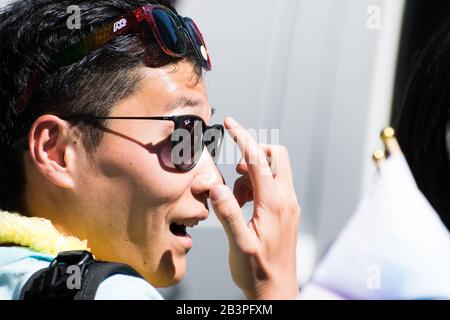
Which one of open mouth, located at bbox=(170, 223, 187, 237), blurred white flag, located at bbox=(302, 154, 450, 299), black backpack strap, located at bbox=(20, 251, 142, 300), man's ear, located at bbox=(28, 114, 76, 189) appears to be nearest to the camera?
black backpack strap, located at bbox=(20, 251, 142, 300)

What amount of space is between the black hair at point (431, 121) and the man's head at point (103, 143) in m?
0.59

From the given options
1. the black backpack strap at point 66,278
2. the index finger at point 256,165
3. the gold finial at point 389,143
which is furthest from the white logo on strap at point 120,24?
the gold finial at point 389,143

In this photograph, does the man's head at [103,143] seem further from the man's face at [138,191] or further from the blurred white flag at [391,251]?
the blurred white flag at [391,251]

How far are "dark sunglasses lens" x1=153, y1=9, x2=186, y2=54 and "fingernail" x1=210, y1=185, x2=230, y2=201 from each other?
395 mm

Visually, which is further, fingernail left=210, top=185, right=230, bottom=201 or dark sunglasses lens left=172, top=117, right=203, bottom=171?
dark sunglasses lens left=172, top=117, right=203, bottom=171

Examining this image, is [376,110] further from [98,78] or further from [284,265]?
[98,78]

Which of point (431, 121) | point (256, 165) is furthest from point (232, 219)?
point (431, 121)

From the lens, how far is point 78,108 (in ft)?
6.84

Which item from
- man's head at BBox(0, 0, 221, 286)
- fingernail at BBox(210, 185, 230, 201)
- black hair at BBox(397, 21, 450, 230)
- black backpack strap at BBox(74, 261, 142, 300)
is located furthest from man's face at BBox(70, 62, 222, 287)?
black hair at BBox(397, 21, 450, 230)

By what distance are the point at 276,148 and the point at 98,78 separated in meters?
0.52

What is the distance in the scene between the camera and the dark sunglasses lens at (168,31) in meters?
2.11

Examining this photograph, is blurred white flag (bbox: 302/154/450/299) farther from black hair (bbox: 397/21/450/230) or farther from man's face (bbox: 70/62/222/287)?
man's face (bbox: 70/62/222/287)

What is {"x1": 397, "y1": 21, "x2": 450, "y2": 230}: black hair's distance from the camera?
213 cm

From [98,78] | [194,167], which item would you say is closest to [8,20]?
[98,78]
